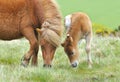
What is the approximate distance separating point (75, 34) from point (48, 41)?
2328 millimetres

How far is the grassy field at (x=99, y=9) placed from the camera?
950 inches

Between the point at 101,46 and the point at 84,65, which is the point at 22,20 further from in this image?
the point at 101,46

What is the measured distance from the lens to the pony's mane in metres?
10.2

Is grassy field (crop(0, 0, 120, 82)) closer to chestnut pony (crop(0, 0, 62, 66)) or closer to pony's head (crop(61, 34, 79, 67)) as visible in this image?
pony's head (crop(61, 34, 79, 67))

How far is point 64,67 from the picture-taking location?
451 inches

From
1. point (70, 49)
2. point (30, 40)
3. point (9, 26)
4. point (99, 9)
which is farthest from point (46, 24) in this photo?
point (99, 9)

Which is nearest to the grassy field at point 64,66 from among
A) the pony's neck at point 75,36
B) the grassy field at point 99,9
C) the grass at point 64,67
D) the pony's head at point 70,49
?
the grass at point 64,67

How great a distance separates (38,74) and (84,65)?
132 inches

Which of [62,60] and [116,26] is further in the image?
[116,26]

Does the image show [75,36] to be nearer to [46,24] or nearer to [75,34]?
[75,34]

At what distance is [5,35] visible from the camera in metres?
11.1

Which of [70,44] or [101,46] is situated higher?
[70,44]

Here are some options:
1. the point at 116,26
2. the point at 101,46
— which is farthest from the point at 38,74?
the point at 116,26

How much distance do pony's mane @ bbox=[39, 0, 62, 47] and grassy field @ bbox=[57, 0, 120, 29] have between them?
12185 mm
